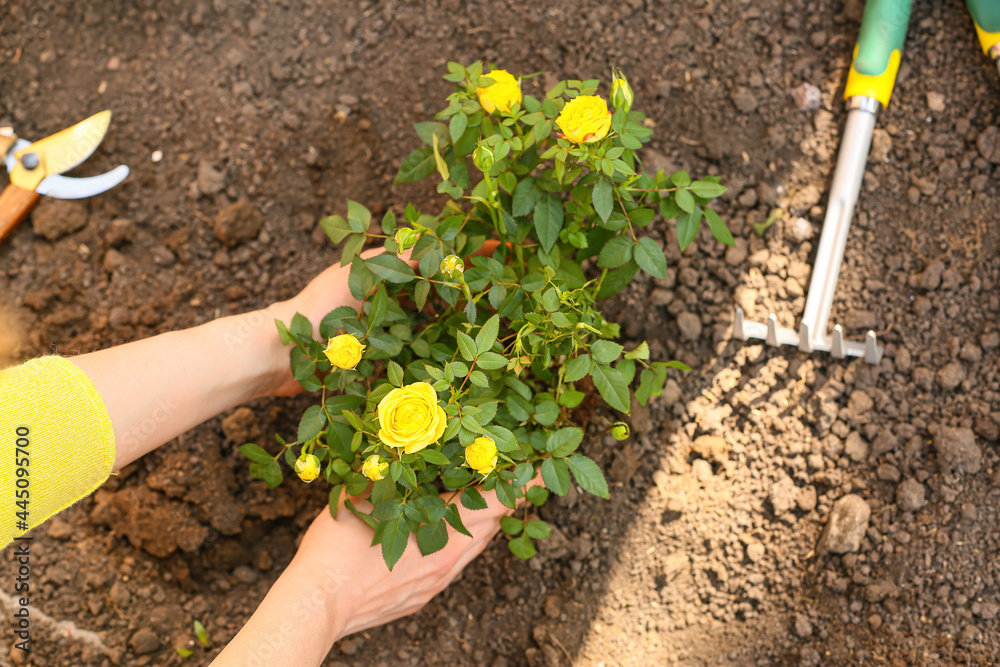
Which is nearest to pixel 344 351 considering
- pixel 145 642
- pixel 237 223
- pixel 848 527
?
pixel 237 223

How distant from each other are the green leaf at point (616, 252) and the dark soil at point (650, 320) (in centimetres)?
38

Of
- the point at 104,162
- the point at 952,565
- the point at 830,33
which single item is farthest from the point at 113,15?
the point at 952,565

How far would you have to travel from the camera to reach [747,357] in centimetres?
138

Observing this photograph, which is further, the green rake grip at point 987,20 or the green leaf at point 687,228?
the green rake grip at point 987,20

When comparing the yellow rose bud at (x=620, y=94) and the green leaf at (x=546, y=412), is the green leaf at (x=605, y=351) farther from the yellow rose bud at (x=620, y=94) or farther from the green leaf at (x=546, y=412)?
the yellow rose bud at (x=620, y=94)

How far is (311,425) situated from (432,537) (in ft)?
0.76

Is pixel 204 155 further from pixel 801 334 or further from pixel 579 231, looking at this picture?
pixel 801 334

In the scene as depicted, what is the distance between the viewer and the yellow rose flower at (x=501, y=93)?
95cm

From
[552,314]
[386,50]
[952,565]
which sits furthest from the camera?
[386,50]

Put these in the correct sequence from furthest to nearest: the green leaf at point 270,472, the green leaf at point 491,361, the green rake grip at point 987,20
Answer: the green rake grip at point 987,20 < the green leaf at point 270,472 < the green leaf at point 491,361

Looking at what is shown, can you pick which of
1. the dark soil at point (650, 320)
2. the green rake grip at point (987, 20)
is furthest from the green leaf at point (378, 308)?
the green rake grip at point (987, 20)

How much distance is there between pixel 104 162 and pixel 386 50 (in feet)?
2.17

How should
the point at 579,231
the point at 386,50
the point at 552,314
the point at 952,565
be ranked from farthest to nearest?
the point at 386,50, the point at 952,565, the point at 579,231, the point at 552,314

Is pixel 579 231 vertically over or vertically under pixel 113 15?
under
